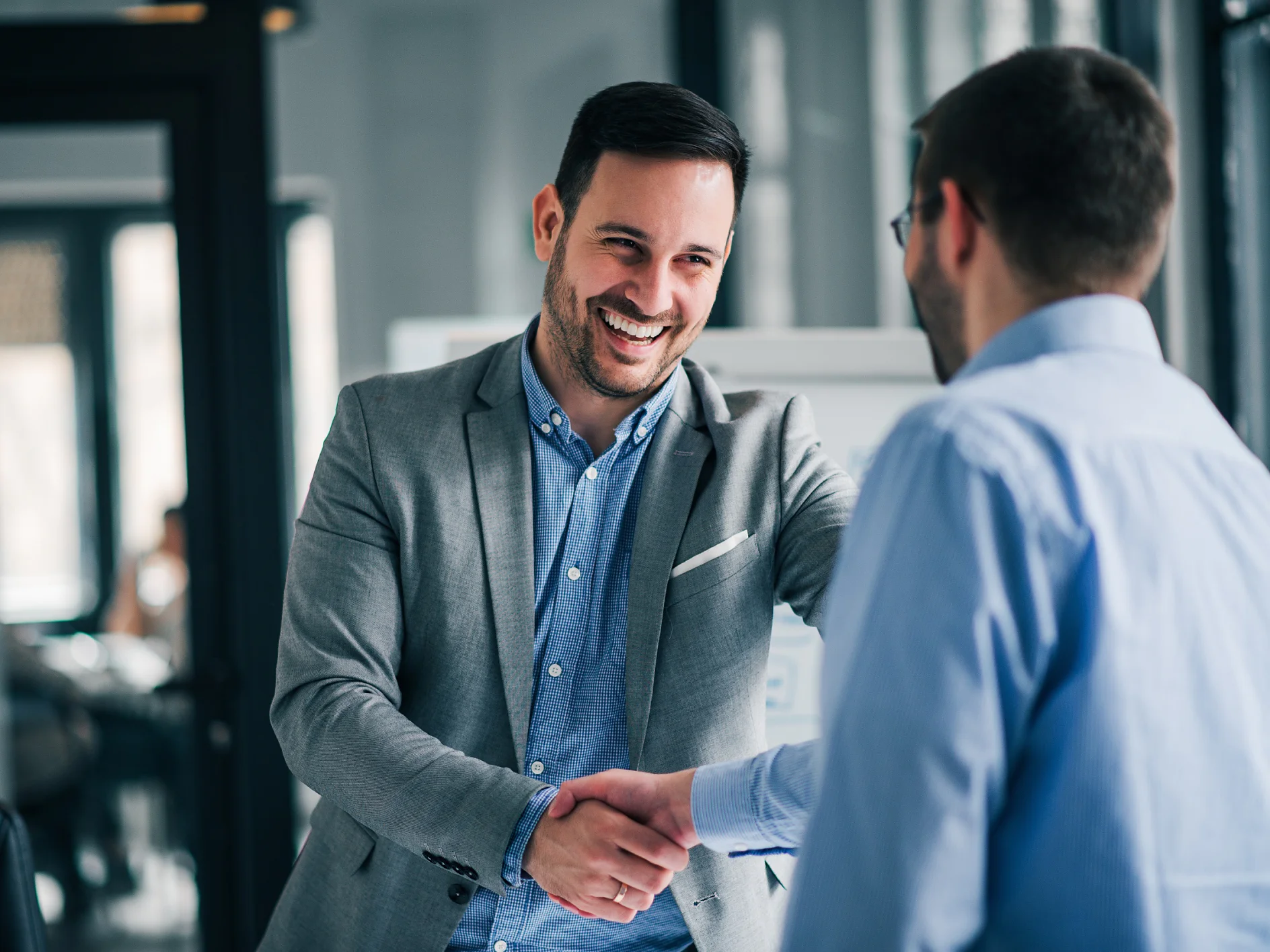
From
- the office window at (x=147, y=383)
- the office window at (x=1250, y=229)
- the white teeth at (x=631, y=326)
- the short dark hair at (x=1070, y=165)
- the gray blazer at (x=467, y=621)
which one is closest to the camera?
the short dark hair at (x=1070, y=165)

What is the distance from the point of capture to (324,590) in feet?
4.19

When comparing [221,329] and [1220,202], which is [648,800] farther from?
[1220,202]

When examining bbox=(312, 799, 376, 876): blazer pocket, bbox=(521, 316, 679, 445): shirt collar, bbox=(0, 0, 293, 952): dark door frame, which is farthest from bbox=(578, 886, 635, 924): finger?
bbox=(0, 0, 293, 952): dark door frame

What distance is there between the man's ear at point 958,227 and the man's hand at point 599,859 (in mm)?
621

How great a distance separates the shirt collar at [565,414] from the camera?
1.40 meters

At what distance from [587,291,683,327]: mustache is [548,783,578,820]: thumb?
536mm

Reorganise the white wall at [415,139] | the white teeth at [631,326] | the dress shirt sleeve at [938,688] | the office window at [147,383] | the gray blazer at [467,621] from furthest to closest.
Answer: the white wall at [415,139] → the office window at [147,383] → the white teeth at [631,326] → the gray blazer at [467,621] → the dress shirt sleeve at [938,688]

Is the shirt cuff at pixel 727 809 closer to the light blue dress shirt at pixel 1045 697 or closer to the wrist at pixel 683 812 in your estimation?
the wrist at pixel 683 812

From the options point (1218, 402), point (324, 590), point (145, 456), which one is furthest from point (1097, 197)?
point (145, 456)

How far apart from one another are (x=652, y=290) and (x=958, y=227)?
57cm

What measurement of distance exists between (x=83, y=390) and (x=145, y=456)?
2.31 feet

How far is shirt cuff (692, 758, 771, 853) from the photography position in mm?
1137

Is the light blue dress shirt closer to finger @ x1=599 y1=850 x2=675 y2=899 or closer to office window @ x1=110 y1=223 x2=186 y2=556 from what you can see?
finger @ x1=599 y1=850 x2=675 y2=899

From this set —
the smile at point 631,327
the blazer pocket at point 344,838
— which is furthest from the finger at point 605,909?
the smile at point 631,327
